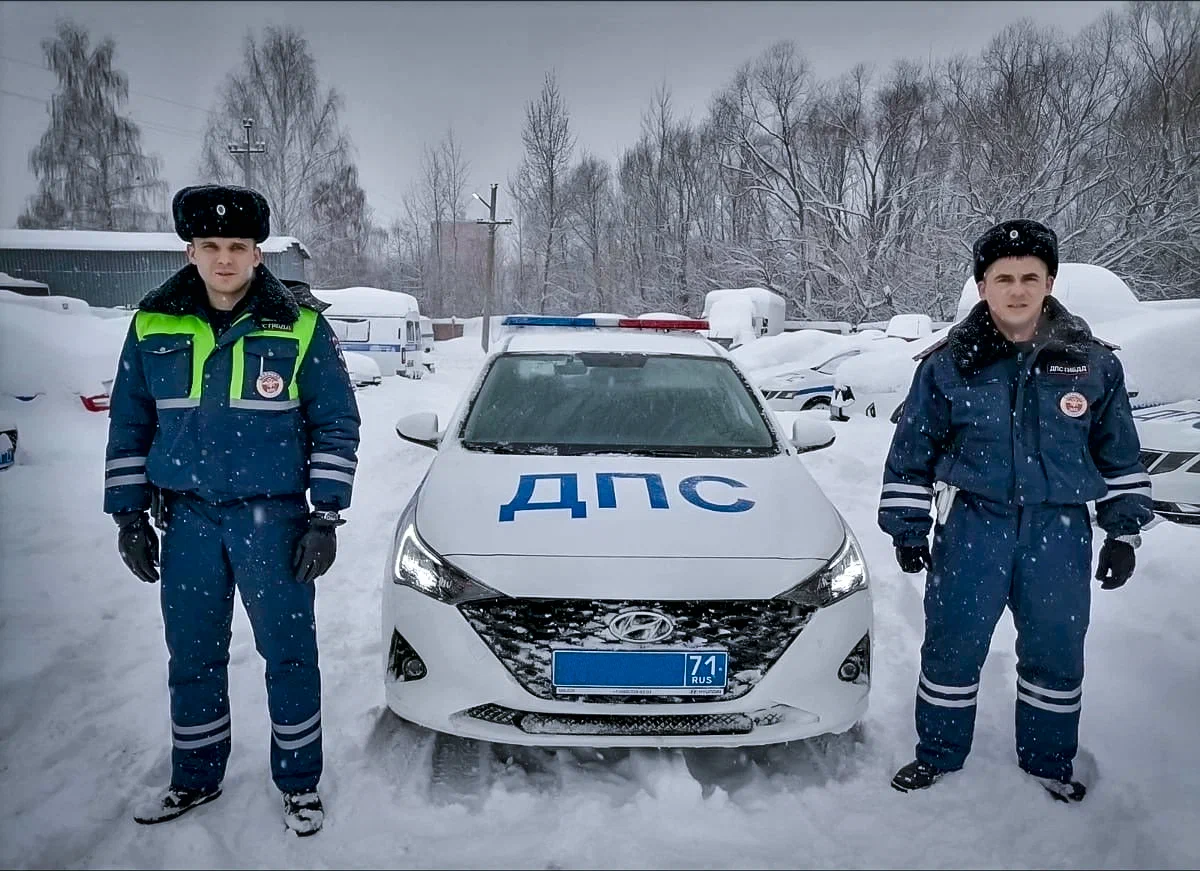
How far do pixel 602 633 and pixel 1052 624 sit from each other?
1331 mm

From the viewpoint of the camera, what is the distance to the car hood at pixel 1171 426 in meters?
3.43

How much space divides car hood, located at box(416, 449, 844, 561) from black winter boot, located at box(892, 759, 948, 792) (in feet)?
2.35

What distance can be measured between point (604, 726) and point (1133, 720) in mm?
2023

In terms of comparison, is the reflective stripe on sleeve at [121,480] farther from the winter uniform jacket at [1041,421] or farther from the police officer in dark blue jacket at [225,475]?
the winter uniform jacket at [1041,421]

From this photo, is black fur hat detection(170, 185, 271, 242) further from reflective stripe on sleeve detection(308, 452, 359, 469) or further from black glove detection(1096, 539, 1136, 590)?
black glove detection(1096, 539, 1136, 590)

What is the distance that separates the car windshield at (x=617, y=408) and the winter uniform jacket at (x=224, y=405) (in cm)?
95

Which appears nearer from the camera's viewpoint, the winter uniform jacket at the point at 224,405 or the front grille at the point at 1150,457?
the winter uniform jacket at the point at 224,405

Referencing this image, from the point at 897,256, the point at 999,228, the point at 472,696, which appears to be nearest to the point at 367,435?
the point at 472,696

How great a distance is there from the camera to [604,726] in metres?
2.10

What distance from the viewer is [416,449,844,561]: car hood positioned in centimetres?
228

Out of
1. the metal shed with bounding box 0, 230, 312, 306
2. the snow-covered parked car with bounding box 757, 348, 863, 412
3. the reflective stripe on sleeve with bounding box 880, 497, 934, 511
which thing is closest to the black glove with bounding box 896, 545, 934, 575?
the reflective stripe on sleeve with bounding box 880, 497, 934, 511

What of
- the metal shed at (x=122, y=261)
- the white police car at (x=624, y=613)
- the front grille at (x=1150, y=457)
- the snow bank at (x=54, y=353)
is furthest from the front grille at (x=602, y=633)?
the metal shed at (x=122, y=261)

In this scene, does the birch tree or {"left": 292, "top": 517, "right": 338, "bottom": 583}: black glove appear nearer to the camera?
{"left": 292, "top": 517, "right": 338, "bottom": 583}: black glove

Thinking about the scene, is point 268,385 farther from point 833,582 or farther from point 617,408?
point 833,582
